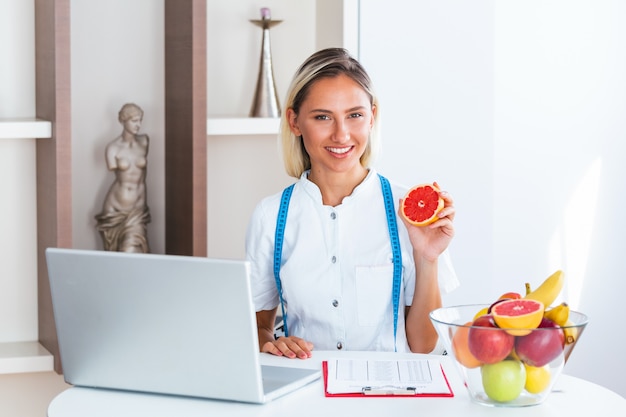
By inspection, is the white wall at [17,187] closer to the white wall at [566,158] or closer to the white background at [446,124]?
the white background at [446,124]

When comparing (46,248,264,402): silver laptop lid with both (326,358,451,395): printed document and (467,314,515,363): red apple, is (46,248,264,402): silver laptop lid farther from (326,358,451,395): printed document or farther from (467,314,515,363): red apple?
(467,314,515,363): red apple

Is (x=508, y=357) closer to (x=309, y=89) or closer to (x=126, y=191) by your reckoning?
(x=309, y=89)

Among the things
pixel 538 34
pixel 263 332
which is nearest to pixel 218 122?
pixel 263 332

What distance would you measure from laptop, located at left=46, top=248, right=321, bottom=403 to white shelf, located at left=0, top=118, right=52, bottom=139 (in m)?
1.21

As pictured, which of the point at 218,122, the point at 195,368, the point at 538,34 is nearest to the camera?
the point at 195,368

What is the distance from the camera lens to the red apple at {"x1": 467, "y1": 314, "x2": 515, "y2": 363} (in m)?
1.59

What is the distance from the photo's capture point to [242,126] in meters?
3.09

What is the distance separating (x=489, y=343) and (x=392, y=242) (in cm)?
71

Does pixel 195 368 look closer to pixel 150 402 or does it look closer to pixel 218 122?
pixel 150 402

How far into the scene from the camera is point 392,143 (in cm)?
309

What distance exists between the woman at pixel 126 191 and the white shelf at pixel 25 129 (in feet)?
0.94

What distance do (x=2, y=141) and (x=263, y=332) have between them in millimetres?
1192

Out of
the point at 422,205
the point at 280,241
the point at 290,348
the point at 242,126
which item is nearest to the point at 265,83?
the point at 242,126

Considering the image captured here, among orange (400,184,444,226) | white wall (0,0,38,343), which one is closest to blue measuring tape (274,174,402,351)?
orange (400,184,444,226)
